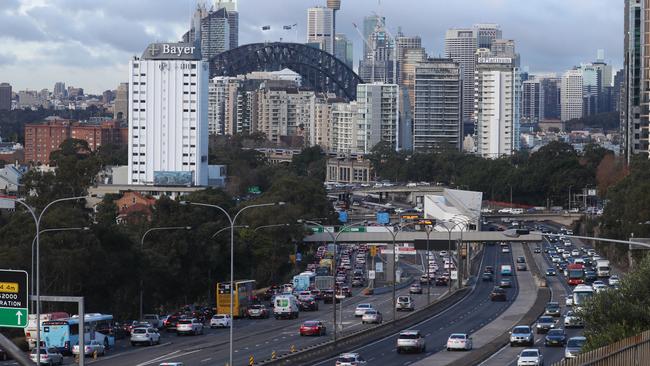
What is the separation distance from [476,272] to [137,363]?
94133mm

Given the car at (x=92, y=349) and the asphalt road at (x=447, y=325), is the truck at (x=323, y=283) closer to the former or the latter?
the asphalt road at (x=447, y=325)

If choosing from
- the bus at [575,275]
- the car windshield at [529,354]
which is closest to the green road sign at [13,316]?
the car windshield at [529,354]

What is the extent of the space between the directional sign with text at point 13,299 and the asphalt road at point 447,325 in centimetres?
3379

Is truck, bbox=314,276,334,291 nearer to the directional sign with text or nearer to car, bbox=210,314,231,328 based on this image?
car, bbox=210,314,231,328

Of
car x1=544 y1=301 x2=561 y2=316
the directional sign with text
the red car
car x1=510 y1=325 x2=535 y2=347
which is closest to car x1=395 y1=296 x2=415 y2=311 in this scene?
car x1=544 y1=301 x2=561 y2=316

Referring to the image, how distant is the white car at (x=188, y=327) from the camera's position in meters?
94.8

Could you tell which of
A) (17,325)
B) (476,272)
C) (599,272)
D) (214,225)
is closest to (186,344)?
(214,225)

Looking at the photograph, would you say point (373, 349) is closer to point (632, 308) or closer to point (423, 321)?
point (423, 321)

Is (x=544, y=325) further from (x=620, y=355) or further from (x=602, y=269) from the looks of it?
(x=620, y=355)

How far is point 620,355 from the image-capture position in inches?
1583

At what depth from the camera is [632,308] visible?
52031 mm

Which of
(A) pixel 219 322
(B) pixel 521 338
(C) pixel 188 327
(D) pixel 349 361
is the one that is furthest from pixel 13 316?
(A) pixel 219 322

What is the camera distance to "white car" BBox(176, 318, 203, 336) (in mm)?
94750

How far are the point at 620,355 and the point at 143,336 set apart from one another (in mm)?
49155
